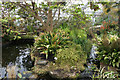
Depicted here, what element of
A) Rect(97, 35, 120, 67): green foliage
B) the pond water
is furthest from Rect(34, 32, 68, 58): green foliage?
Rect(97, 35, 120, 67): green foliage

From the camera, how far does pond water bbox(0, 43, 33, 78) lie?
4174 mm

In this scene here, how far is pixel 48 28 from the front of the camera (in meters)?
6.16

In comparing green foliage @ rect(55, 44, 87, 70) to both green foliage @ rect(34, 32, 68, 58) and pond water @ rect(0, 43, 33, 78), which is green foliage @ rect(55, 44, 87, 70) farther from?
pond water @ rect(0, 43, 33, 78)

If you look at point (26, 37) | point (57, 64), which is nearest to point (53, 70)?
point (57, 64)

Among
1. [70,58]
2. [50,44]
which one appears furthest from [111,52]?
[50,44]

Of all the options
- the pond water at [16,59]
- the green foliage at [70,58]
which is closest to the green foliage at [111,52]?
the green foliage at [70,58]

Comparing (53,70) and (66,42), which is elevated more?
(66,42)

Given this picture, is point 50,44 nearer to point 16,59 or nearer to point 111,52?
point 16,59

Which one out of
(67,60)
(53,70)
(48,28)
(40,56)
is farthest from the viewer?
(48,28)

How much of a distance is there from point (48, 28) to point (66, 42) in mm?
1631

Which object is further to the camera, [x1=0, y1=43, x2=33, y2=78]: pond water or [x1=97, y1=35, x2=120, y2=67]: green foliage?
[x1=0, y1=43, x2=33, y2=78]: pond water

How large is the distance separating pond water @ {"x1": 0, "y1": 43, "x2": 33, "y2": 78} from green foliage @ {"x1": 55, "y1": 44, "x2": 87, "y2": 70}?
4.52ft

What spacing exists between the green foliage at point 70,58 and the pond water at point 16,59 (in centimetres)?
138

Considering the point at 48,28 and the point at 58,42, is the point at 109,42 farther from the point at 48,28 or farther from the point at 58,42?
the point at 48,28
